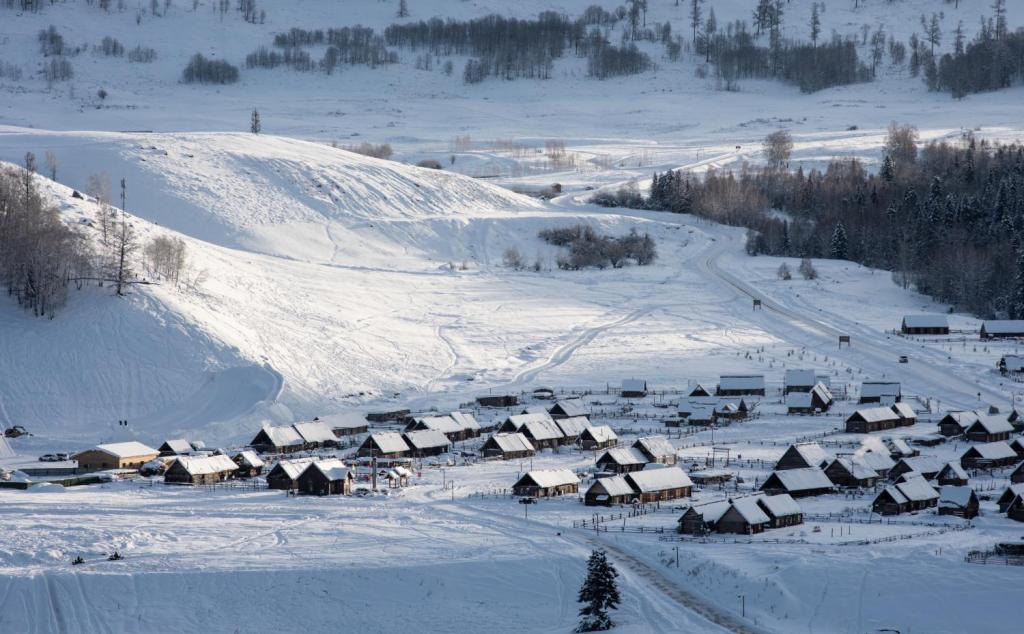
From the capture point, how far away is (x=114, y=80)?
18138 cm

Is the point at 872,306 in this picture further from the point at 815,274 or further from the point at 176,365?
the point at 176,365

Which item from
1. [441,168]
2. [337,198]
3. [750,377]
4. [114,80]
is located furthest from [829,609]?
[114,80]

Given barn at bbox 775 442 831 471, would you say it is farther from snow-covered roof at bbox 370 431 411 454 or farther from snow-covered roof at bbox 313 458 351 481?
snow-covered roof at bbox 313 458 351 481

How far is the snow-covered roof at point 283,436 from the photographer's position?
174ft

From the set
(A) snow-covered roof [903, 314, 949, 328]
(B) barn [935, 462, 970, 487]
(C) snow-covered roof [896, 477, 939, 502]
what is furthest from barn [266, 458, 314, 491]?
(A) snow-covered roof [903, 314, 949, 328]

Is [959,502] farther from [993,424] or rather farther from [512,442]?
[512,442]

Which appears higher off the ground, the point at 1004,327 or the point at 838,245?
the point at 838,245

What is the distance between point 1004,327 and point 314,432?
44211mm

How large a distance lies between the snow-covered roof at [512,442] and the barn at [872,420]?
1338cm

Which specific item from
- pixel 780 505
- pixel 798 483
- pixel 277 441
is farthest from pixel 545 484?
pixel 277 441

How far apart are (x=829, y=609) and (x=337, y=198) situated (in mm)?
85942

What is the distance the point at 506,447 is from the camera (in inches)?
2056

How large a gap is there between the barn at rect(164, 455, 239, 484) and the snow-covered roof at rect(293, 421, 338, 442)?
6413mm

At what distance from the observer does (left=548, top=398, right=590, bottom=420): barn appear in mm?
57438
